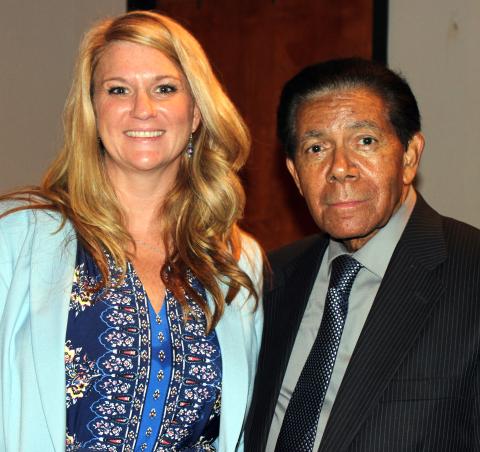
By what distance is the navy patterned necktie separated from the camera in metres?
2.34

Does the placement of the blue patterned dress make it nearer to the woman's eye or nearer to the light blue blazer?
the light blue blazer

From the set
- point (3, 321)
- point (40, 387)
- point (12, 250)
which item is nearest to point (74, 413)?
point (40, 387)

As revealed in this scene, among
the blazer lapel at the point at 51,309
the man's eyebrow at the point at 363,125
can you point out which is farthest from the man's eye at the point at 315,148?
the blazer lapel at the point at 51,309

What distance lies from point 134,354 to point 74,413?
209 millimetres

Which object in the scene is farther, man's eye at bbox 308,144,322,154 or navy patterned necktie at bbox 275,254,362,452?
man's eye at bbox 308,144,322,154

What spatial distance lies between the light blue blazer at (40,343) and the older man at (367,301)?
0.28 ft

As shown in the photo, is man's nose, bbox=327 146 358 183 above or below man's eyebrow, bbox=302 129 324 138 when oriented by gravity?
below

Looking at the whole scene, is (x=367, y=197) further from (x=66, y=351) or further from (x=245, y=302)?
(x=66, y=351)

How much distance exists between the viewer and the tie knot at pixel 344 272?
247 centimetres

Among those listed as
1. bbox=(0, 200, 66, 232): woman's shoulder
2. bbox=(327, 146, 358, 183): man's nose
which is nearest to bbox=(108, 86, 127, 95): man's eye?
bbox=(0, 200, 66, 232): woman's shoulder

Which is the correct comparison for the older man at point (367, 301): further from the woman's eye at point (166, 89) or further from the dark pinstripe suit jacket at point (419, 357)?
the woman's eye at point (166, 89)

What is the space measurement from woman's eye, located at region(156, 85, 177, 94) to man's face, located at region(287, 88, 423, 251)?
1.34 ft

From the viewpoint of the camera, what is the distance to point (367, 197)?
2.42m

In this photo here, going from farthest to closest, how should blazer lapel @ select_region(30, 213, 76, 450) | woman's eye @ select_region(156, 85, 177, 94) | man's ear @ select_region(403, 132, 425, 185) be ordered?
woman's eye @ select_region(156, 85, 177, 94) → man's ear @ select_region(403, 132, 425, 185) → blazer lapel @ select_region(30, 213, 76, 450)
